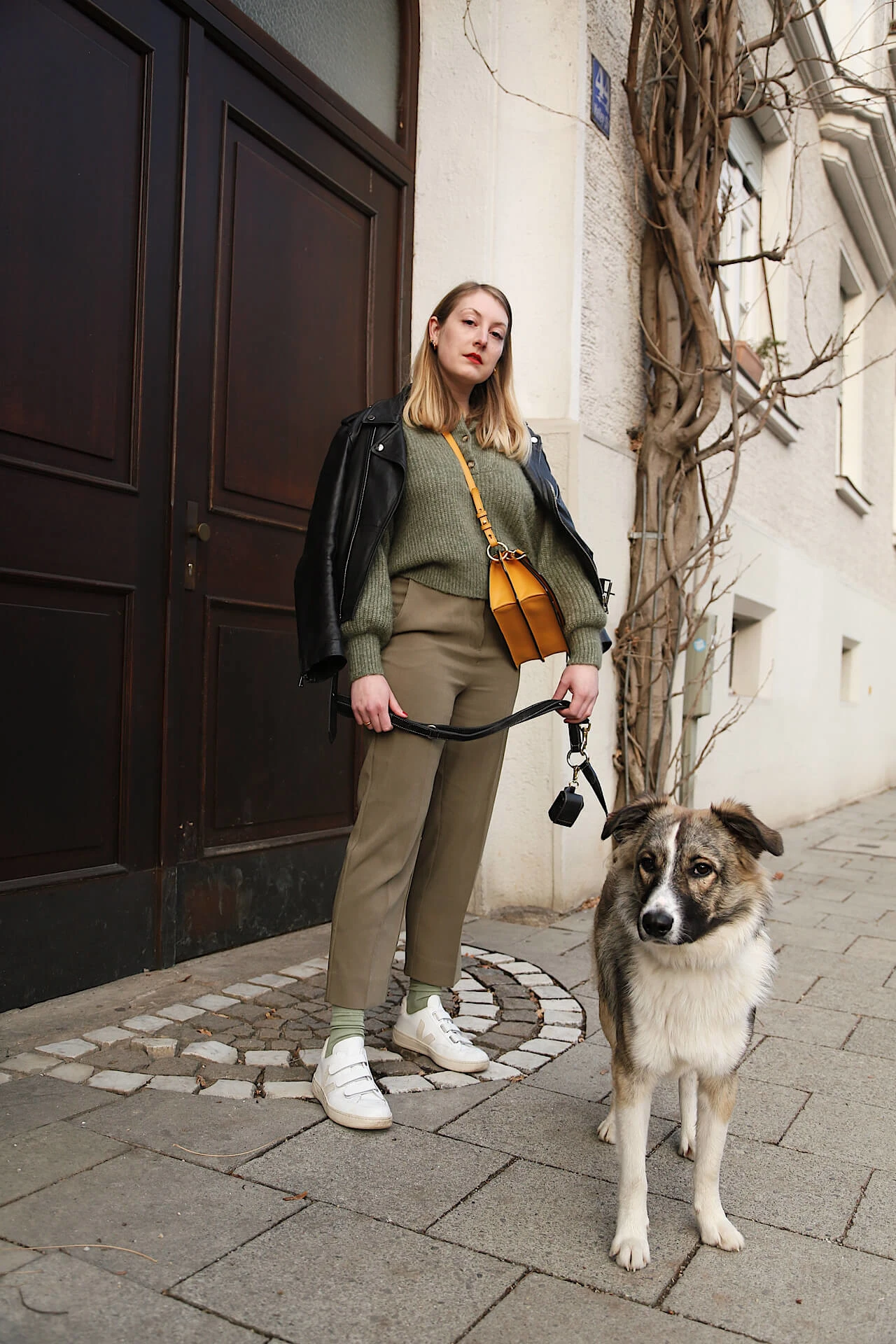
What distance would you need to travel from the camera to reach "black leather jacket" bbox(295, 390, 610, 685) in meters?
2.62

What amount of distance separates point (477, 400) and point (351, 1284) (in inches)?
84.6

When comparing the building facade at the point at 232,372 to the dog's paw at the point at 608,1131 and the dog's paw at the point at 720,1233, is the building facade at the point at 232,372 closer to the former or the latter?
the dog's paw at the point at 608,1131

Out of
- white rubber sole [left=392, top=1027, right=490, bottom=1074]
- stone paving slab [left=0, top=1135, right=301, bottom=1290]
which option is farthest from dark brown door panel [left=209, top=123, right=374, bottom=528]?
stone paving slab [left=0, top=1135, right=301, bottom=1290]

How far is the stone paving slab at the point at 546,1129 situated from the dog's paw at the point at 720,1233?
0.28 meters

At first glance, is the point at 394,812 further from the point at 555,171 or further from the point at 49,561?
the point at 555,171

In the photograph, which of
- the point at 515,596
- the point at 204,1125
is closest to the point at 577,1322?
the point at 204,1125

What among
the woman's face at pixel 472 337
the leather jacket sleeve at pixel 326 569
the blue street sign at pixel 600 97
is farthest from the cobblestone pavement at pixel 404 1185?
the blue street sign at pixel 600 97

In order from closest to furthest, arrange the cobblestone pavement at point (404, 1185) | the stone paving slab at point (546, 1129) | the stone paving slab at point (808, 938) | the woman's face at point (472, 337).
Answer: the cobblestone pavement at point (404, 1185) → the stone paving slab at point (546, 1129) → the woman's face at point (472, 337) → the stone paving slab at point (808, 938)

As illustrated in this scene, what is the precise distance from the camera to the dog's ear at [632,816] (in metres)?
2.18

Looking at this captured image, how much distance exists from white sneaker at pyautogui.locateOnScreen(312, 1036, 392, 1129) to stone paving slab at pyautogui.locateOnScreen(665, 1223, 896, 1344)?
2.59 ft

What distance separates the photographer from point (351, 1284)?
1.84 metres

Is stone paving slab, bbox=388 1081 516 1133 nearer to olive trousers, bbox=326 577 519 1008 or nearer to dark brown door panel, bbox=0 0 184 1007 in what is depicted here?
olive trousers, bbox=326 577 519 1008

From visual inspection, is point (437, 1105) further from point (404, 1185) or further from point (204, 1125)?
point (204, 1125)

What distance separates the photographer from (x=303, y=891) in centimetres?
416
